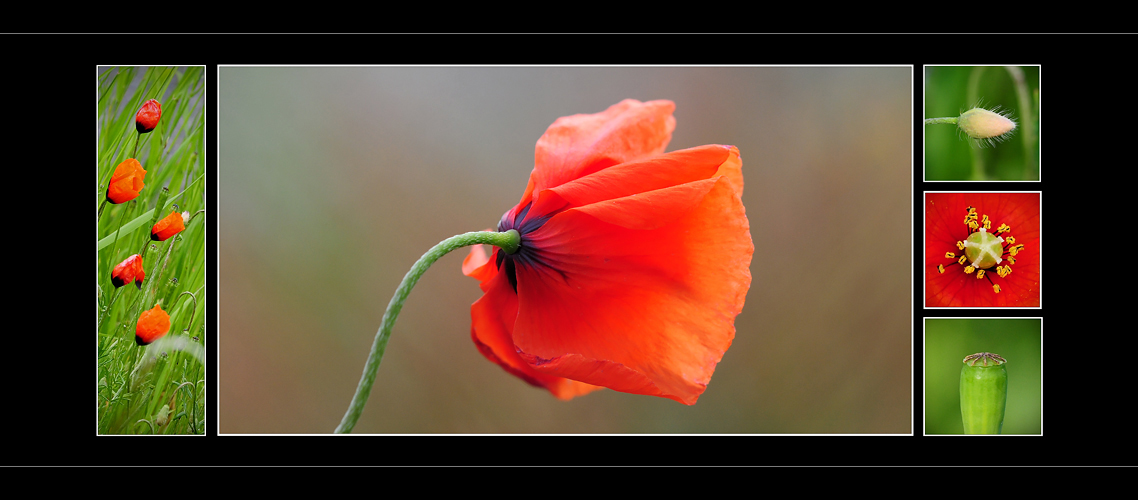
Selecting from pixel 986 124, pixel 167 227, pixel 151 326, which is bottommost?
pixel 151 326

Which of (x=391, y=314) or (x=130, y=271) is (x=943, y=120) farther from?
(x=130, y=271)

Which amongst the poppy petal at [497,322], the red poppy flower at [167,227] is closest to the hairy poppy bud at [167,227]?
the red poppy flower at [167,227]

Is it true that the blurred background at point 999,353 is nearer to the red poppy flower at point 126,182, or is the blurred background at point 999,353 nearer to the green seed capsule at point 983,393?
the green seed capsule at point 983,393

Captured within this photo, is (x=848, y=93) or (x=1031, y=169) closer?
(x=1031, y=169)

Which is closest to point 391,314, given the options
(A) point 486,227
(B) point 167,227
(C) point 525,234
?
(C) point 525,234
